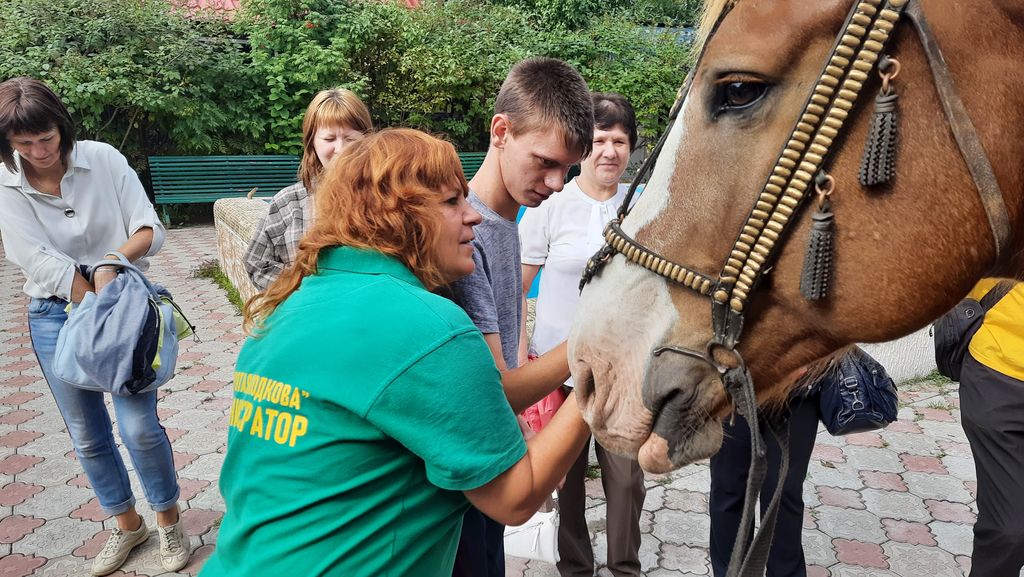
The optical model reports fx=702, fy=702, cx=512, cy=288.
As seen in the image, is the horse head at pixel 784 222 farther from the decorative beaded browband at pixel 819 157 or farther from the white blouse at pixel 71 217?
the white blouse at pixel 71 217

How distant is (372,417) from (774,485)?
1819 millimetres

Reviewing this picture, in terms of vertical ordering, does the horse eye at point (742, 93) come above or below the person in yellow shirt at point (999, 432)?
Answer: above

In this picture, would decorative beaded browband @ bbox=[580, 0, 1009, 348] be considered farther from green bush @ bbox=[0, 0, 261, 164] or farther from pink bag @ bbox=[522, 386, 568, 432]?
green bush @ bbox=[0, 0, 261, 164]

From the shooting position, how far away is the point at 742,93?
1159 mm

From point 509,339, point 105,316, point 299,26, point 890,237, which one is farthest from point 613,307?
point 299,26

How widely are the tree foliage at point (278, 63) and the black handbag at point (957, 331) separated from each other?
11.2 m

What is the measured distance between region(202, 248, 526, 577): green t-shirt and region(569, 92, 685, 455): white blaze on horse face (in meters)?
0.19

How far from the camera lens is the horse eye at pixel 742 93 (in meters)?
1.15

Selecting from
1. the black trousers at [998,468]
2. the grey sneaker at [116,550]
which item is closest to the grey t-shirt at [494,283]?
the black trousers at [998,468]

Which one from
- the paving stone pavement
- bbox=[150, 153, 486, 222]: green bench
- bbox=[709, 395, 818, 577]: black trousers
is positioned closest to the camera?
bbox=[709, 395, 818, 577]: black trousers

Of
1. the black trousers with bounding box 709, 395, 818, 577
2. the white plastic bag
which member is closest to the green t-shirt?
the black trousers with bounding box 709, 395, 818, 577

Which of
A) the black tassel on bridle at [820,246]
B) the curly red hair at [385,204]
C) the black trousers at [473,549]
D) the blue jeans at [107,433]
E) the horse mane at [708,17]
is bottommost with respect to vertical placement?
the blue jeans at [107,433]

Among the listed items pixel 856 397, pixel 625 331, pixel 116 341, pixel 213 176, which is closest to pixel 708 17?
pixel 625 331

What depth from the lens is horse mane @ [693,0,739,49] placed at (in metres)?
1.27
